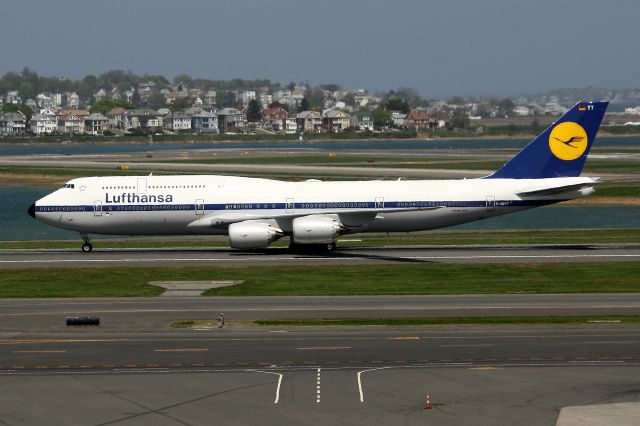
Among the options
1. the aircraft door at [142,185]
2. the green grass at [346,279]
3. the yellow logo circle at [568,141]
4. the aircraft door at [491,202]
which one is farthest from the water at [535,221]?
the green grass at [346,279]

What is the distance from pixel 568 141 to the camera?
62.7 metres

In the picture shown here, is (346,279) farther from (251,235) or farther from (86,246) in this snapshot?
(86,246)

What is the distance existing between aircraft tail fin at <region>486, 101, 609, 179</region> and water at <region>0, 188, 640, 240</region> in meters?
23.5

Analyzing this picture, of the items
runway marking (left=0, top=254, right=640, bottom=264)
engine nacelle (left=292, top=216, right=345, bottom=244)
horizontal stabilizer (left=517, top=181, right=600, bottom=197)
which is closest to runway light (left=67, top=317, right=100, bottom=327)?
runway marking (left=0, top=254, right=640, bottom=264)

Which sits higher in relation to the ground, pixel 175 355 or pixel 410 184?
pixel 410 184

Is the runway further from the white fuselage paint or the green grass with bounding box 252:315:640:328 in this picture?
the green grass with bounding box 252:315:640:328

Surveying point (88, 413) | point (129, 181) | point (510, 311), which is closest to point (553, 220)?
point (129, 181)

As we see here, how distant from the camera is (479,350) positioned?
34.9 metres

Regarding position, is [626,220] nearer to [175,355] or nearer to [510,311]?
[510,311]

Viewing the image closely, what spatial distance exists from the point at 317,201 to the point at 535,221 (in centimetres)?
3663

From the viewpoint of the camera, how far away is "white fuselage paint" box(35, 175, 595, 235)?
61.3 meters

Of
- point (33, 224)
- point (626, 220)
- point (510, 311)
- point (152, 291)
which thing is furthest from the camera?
point (33, 224)

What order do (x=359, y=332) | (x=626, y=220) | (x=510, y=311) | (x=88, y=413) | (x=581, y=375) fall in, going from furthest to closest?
(x=626, y=220), (x=510, y=311), (x=359, y=332), (x=581, y=375), (x=88, y=413)

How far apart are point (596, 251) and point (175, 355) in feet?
109
